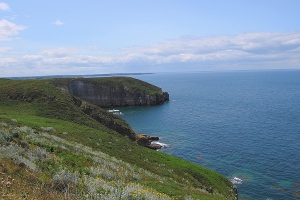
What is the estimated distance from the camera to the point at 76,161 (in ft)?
60.8

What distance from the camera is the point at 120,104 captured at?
136125 millimetres

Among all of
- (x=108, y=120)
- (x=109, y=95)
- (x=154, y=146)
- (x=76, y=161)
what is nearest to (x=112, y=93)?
(x=109, y=95)

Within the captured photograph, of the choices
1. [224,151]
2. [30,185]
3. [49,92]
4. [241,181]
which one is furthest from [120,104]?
[30,185]

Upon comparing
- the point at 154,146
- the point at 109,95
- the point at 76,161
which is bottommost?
the point at 154,146

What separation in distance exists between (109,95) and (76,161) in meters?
119

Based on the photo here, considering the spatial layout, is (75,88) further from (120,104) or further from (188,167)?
(188,167)

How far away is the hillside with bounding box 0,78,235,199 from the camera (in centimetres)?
1136

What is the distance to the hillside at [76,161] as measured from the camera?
37.3 ft

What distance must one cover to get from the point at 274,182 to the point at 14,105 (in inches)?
2067

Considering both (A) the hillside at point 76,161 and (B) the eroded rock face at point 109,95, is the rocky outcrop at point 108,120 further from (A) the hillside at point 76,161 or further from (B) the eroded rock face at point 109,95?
(B) the eroded rock face at point 109,95

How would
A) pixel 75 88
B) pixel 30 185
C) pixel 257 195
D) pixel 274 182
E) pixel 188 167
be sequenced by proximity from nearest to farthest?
1. pixel 30 185
2. pixel 188 167
3. pixel 257 195
4. pixel 274 182
5. pixel 75 88

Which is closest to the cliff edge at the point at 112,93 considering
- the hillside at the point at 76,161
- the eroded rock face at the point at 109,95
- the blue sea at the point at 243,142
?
the eroded rock face at the point at 109,95

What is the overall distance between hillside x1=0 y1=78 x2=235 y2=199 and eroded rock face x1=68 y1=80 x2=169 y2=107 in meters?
65.1

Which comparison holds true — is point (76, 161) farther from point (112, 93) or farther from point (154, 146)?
point (112, 93)
